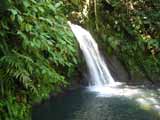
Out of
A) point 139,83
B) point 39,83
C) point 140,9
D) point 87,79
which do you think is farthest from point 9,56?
point 140,9

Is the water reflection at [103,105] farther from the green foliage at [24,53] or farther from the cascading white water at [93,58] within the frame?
the green foliage at [24,53]

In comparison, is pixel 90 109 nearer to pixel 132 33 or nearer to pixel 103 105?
pixel 103 105

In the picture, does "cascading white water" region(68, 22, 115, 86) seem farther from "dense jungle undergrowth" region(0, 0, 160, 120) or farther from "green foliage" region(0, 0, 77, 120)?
"green foliage" region(0, 0, 77, 120)

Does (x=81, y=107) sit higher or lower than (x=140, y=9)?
lower

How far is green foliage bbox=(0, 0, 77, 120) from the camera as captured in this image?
4.15 m

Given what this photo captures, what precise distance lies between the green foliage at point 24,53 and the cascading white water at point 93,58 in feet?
14.6

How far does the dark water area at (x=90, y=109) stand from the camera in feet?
20.5

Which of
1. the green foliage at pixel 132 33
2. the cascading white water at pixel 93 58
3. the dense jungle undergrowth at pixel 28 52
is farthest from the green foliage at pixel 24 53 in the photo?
the green foliage at pixel 132 33

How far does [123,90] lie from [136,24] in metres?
3.04

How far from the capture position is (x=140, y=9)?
37.3 ft

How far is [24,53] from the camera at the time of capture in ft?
14.2

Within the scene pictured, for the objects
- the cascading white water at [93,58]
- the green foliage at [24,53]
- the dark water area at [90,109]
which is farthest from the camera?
the cascading white water at [93,58]

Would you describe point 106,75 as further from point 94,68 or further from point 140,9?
point 140,9

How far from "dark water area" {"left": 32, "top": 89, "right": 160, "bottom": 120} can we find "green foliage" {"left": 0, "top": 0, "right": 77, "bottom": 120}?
1733 mm
